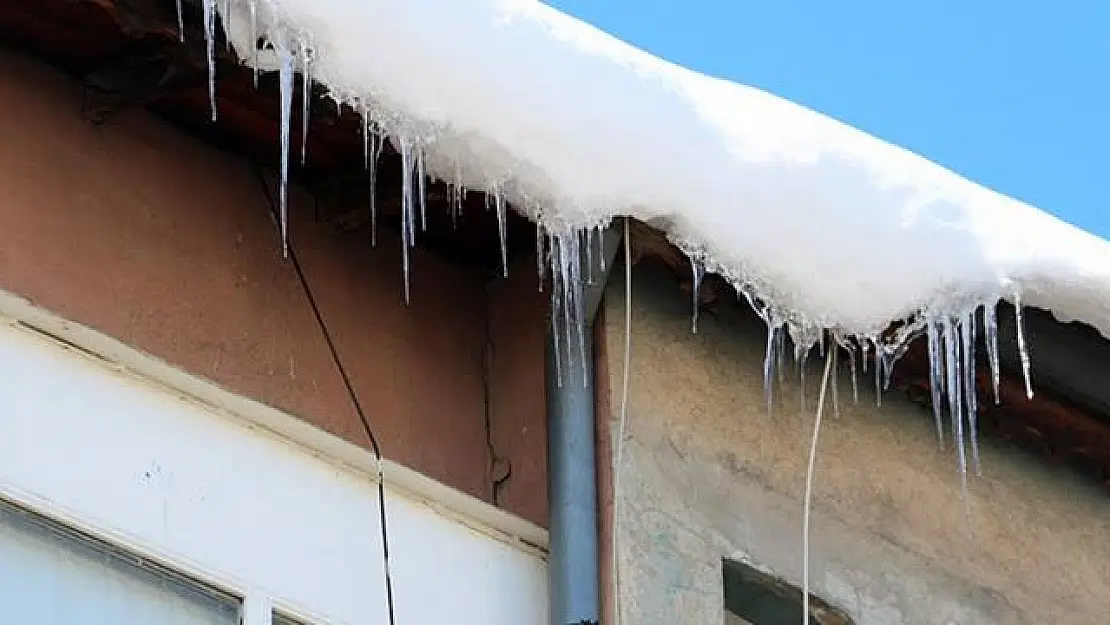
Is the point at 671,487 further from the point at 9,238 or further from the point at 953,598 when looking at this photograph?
the point at 9,238

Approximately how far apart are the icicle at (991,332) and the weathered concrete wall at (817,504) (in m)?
0.28

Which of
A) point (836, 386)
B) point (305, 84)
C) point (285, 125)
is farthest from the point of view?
point (836, 386)

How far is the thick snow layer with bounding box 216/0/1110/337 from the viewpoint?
5.11 meters

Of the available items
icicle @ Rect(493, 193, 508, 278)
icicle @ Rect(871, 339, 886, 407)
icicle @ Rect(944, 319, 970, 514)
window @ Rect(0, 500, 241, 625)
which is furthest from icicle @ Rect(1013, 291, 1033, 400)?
window @ Rect(0, 500, 241, 625)

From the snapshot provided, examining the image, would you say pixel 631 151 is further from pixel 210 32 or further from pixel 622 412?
pixel 210 32

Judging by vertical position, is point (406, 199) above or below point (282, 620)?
above

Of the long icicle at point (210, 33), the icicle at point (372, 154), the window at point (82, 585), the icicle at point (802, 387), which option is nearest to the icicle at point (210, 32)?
the long icicle at point (210, 33)

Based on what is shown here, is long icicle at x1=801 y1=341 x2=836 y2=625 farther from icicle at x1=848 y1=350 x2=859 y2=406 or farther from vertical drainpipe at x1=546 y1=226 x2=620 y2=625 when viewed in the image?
vertical drainpipe at x1=546 y1=226 x2=620 y2=625

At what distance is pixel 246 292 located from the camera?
5461 mm

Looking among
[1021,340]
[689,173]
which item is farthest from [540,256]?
[1021,340]

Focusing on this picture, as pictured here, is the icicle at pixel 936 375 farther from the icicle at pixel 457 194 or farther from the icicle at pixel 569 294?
the icicle at pixel 457 194

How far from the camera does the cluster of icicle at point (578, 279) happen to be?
200 inches

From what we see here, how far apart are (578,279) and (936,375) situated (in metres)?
0.79

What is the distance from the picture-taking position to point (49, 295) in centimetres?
509
